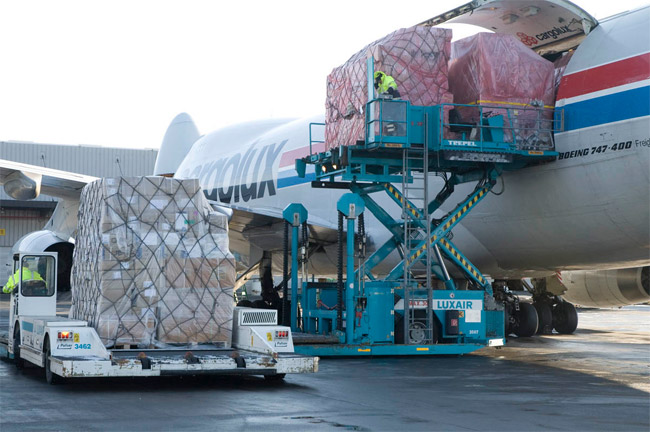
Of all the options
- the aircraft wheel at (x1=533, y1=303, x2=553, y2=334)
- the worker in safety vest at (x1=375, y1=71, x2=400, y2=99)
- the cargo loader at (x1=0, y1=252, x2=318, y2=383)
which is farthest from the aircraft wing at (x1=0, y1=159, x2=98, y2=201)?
the aircraft wheel at (x1=533, y1=303, x2=553, y2=334)

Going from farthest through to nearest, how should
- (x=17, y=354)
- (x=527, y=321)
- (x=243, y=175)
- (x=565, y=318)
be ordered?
(x=243, y=175), (x=565, y=318), (x=527, y=321), (x=17, y=354)

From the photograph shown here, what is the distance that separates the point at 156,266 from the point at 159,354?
1.18 meters

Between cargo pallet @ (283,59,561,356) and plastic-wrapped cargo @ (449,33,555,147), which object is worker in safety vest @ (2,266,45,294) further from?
plastic-wrapped cargo @ (449,33,555,147)

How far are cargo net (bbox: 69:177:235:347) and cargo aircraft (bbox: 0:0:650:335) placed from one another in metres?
5.07

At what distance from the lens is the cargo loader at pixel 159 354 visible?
A: 973 cm

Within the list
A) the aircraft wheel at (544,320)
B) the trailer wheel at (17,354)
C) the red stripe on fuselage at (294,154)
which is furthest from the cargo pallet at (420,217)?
the aircraft wheel at (544,320)

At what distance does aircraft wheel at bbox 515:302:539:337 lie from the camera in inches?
758

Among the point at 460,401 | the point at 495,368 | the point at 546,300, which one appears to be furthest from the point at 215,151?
the point at 460,401

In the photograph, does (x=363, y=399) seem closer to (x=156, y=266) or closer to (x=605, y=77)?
(x=156, y=266)

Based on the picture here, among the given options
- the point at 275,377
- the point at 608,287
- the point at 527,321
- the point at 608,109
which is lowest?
the point at 275,377

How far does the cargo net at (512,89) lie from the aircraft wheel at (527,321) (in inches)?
253

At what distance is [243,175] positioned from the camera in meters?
23.1

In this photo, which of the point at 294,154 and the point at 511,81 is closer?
the point at 511,81

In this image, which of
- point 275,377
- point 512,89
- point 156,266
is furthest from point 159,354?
point 512,89
